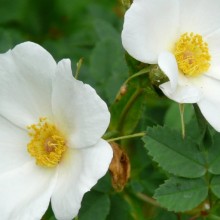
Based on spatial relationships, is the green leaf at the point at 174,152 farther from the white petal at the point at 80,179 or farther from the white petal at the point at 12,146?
the white petal at the point at 12,146

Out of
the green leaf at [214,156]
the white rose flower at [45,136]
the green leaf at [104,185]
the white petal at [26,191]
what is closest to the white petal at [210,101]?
the green leaf at [214,156]

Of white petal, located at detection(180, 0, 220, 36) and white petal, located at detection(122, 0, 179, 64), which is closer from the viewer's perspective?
white petal, located at detection(122, 0, 179, 64)

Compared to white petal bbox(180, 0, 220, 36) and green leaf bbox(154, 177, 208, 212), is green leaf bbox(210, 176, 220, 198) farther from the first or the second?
white petal bbox(180, 0, 220, 36)

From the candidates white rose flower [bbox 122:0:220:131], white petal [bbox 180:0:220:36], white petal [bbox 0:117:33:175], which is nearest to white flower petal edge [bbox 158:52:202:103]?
white rose flower [bbox 122:0:220:131]

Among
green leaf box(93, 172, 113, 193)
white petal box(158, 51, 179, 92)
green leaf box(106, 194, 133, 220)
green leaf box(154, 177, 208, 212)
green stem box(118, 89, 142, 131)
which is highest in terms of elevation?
white petal box(158, 51, 179, 92)

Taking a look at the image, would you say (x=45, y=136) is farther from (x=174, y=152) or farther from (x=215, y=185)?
(x=215, y=185)

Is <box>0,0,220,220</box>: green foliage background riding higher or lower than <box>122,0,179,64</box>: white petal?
lower

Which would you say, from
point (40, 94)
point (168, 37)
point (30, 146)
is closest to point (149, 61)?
point (168, 37)
